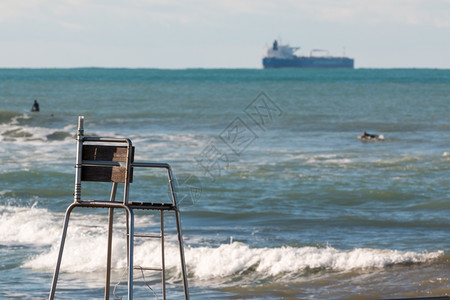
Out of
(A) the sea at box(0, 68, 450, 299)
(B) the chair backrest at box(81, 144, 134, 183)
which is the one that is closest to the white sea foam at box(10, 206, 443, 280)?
(A) the sea at box(0, 68, 450, 299)

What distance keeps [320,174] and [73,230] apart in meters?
9.83

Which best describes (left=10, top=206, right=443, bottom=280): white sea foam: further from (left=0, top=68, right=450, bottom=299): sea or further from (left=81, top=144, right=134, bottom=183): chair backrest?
(left=81, top=144, right=134, bottom=183): chair backrest

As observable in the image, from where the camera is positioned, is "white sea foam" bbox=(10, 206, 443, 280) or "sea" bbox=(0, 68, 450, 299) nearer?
"sea" bbox=(0, 68, 450, 299)

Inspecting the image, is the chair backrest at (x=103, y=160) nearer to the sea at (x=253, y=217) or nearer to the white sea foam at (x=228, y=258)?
the sea at (x=253, y=217)

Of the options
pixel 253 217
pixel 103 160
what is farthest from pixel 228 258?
pixel 103 160

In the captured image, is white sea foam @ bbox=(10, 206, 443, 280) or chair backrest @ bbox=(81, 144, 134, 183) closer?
chair backrest @ bbox=(81, 144, 134, 183)

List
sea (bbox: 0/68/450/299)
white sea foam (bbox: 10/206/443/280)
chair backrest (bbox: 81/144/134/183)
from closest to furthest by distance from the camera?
chair backrest (bbox: 81/144/134/183), sea (bbox: 0/68/450/299), white sea foam (bbox: 10/206/443/280)

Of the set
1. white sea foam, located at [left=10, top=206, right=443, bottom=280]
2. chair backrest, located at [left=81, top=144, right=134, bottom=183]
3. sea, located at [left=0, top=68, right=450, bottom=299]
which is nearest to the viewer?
chair backrest, located at [left=81, top=144, right=134, bottom=183]

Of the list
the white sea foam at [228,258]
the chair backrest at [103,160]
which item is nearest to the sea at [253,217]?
the white sea foam at [228,258]

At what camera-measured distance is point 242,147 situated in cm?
3184

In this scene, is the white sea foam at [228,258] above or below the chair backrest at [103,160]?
below

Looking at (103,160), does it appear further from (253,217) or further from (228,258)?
(253,217)

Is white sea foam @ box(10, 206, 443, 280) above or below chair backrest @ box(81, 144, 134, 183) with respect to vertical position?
below

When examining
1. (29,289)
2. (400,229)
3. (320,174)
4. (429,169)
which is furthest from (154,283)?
(429,169)
